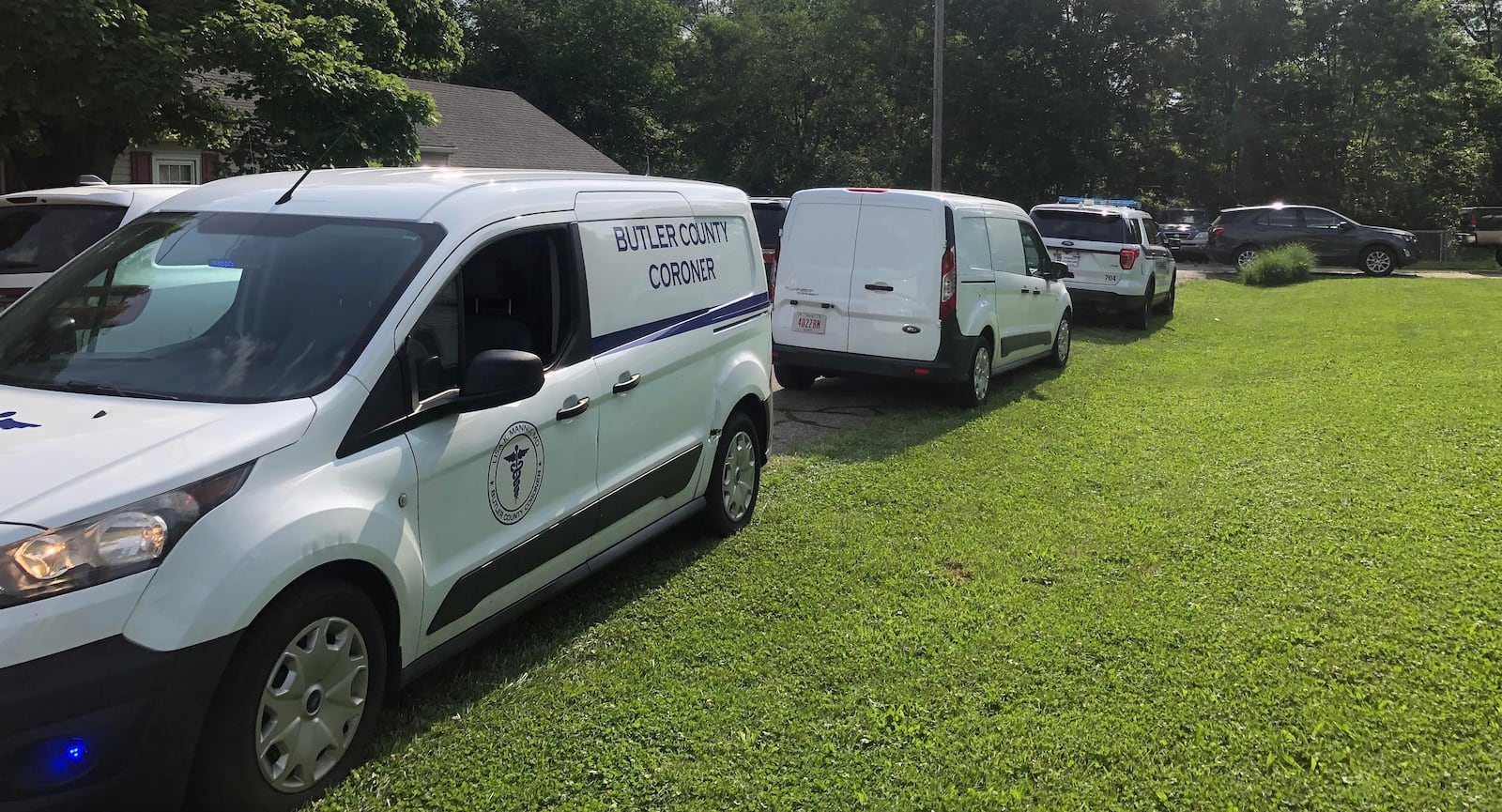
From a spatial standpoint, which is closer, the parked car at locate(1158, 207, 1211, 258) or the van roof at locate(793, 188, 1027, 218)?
the van roof at locate(793, 188, 1027, 218)

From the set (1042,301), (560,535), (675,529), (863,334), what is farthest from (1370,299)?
(560,535)

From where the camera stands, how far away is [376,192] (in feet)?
13.4

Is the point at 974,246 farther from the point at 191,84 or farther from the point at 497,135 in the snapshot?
the point at 497,135

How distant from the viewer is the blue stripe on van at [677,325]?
471 cm

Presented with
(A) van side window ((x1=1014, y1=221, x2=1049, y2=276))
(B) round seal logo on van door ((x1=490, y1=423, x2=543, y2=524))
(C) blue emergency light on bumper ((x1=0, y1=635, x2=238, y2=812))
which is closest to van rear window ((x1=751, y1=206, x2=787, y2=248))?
(A) van side window ((x1=1014, y1=221, x2=1049, y2=276))

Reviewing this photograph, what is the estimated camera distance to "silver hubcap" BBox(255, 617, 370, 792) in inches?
120

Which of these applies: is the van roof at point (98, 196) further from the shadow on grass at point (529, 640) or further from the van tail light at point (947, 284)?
the van tail light at point (947, 284)

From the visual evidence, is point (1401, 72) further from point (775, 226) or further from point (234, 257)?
point (234, 257)

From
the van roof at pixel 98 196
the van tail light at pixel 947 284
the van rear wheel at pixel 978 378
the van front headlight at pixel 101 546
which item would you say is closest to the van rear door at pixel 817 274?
the van tail light at pixel 947 284

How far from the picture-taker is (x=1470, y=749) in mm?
3672

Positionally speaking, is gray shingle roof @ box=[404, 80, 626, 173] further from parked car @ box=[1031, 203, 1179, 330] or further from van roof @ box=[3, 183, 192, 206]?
van roof @ box=[3, 183, 192, 206]

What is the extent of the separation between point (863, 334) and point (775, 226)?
5365 millimetres

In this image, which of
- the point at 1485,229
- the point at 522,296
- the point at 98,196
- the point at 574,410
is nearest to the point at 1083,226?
the point at 98,196

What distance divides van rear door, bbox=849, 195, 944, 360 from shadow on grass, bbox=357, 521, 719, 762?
3877 millimetres
